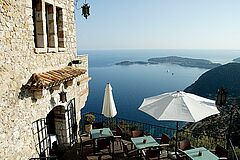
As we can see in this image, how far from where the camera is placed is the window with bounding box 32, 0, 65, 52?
688 centimetres

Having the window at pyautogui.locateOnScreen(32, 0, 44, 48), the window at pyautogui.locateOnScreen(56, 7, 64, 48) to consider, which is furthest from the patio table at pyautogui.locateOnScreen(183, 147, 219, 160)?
the window at pyautogui.locateOnScreen(56, 7, 64, 48)

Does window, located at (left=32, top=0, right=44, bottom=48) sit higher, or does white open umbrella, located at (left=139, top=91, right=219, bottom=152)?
window, located at (left=32, top=0, right=44, bottom=48)

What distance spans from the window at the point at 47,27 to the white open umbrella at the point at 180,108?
3.59 m

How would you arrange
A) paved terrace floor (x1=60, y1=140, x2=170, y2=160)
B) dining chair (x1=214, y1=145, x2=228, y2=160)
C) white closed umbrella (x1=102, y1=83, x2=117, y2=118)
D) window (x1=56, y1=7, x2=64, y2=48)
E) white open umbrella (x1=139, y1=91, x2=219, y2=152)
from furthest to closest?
white closed umbrella (x1=102, y1=83, x2=117, y2=118), window (x1=56, y1=7, x2=64, y2=48), paved terrace floor (x1=60, y1=140, x2=170, y2=160), dining chair (x1=214, y1=145, x2=228, y2=160), white open umbrella (x1=139, y1=91, x2=219, y2=152)

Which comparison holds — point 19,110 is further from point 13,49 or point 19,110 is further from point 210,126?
point 210,126

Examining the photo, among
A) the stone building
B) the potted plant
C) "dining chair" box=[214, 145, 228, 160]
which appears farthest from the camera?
the potted plant

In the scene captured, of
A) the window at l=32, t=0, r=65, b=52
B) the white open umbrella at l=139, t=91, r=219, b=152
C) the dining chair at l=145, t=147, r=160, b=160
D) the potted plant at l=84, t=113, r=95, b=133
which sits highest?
the window at l=32, t=0, r=65, b=52

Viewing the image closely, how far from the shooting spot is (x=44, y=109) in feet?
23.1

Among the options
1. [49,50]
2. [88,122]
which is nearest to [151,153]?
[49,50]

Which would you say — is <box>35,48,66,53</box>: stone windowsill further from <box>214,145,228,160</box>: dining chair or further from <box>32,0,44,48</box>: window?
<box>214,145,228,160</box>: dining chair

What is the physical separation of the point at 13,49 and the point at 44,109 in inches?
86.0

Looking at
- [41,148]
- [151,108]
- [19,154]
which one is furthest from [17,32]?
[151,108]

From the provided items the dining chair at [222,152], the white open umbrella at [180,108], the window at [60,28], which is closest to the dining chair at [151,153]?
the white open umbrella at [180,108]

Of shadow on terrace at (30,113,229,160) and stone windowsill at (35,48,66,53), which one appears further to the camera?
shadow on terrace at (30,113,229,160)
